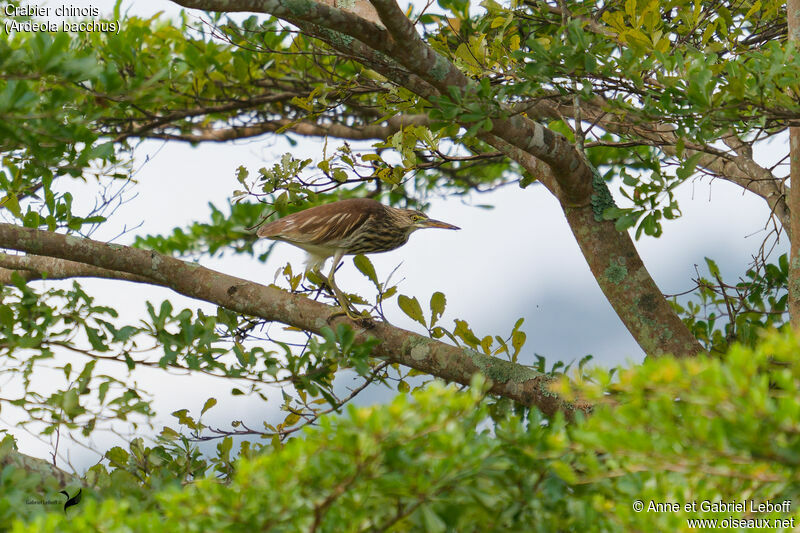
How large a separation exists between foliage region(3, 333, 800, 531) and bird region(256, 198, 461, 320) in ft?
7.32

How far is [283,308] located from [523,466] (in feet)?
5.98

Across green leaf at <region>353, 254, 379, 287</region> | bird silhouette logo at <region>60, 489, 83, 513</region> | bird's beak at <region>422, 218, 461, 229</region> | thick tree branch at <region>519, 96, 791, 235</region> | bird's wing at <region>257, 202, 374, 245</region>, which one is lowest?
bird silhouette logo at <region>60, 489, 83, 513</region>

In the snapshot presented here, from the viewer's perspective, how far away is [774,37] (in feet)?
14.7

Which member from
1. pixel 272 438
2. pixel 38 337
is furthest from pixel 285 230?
pixel 38 337

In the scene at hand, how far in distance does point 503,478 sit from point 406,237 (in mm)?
3005

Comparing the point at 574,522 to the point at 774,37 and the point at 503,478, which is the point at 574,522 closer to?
the point at 503,478

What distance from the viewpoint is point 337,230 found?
4203mm

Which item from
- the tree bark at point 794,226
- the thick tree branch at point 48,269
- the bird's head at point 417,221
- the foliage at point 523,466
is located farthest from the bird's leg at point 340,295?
the tree bark at point 794,226

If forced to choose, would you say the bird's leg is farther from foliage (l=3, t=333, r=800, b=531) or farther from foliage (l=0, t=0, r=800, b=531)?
foliage (l=3, t=333, r=800, b=531)

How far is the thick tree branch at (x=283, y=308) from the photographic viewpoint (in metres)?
3.24

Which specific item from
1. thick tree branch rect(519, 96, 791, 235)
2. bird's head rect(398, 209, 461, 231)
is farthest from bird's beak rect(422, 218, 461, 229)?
thick tree branch rect(519, 96, 791, 235)

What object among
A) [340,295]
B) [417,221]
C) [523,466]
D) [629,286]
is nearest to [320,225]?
[340,295]

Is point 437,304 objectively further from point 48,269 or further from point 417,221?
point 48,269

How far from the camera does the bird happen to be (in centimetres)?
417
